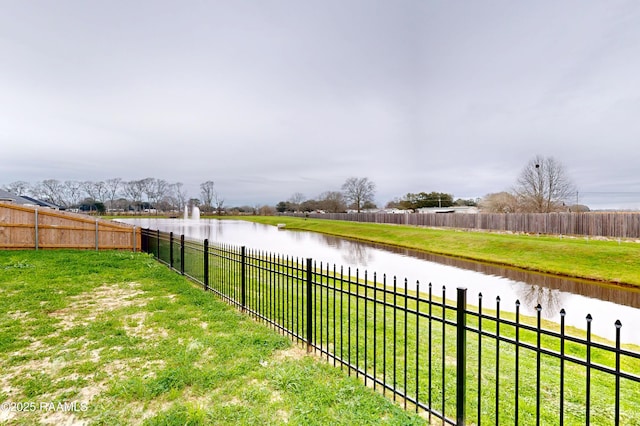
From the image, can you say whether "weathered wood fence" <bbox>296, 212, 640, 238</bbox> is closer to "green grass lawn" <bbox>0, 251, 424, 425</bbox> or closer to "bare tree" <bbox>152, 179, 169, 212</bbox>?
"green grass lawn" <bbox>0, 251, 424, 425</bbox>

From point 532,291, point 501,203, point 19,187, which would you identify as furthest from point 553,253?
point 19,187

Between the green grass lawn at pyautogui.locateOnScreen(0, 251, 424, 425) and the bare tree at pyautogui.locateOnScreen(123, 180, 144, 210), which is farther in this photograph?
the bare tree at pyautogui.locateOnScreen(123, 180, 144, 210)

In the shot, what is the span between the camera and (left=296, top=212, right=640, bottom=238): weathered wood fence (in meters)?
19.0

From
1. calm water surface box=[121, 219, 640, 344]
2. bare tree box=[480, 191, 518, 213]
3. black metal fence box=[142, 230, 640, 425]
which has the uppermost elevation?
bare tree box=[480, 191, 518, 213]

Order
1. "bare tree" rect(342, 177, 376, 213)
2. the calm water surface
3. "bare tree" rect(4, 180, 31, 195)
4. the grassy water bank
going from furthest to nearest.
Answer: "bare tree" rect(342, 177, 376, 213), "bare tree" rect(4, 180, 31, 195), the grassy water bank, the calm water surface

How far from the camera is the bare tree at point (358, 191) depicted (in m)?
73.6

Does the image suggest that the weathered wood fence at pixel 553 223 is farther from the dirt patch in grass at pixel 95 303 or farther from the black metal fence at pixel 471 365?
the dirt patch in grass at pixel 95 303

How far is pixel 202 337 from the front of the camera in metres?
4.64

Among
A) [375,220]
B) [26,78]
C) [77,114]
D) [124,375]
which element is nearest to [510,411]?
[124,375]

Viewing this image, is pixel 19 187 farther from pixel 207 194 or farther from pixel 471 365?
pixel 471 365

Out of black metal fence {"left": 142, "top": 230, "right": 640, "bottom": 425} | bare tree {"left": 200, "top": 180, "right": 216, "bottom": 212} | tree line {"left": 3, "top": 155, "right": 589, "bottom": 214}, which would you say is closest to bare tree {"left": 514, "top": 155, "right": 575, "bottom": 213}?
tree line {"left": 3, "top": 155, "right": 589, "bottom": 214}

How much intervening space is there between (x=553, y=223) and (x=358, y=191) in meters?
51.9

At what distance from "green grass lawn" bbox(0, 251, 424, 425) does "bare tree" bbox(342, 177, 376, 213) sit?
68.3 m

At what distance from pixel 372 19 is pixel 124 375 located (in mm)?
15670
